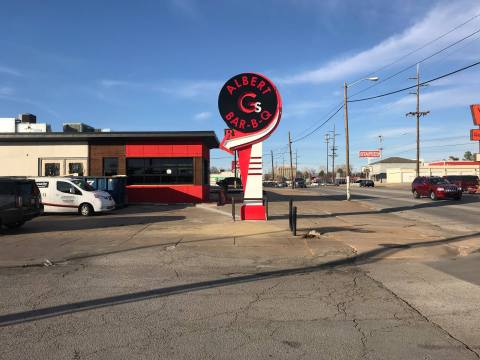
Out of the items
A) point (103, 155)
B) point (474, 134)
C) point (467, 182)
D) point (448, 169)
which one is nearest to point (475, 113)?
point (474, 134)

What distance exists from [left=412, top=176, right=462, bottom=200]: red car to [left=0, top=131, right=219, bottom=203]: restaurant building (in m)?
16.6

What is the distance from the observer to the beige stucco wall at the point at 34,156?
28828mm

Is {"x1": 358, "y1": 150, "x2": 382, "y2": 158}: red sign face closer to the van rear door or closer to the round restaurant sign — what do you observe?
the round restaurant sign

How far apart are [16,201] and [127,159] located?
14.4m

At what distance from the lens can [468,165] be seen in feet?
328

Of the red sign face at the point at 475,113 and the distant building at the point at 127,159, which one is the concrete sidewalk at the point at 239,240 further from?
the red sign face at the point at 475,113

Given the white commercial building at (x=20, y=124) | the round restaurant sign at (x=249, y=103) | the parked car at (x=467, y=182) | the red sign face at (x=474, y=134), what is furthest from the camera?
the parked car at (x=467, y=182)

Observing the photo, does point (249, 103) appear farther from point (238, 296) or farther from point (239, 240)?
point (238, 296)

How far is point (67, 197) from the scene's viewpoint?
20.8 m

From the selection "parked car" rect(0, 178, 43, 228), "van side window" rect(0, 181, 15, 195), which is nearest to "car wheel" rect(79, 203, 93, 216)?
"parked car" rect(0, 178, 43, 228)

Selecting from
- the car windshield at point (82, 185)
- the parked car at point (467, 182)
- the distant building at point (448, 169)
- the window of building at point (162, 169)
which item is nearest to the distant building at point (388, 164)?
the distant building at point (448, 169)

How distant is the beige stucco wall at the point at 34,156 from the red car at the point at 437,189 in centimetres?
2388

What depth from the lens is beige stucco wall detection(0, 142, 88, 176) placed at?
28828 millimetres

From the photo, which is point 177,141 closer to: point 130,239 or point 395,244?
point 130,239
